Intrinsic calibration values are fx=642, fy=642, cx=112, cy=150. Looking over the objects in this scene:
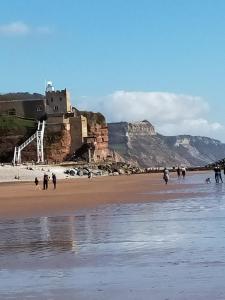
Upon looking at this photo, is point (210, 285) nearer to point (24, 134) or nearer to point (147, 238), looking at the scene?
point (147, 238)

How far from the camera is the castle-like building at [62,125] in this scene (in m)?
111

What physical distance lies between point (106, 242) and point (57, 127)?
330 ft

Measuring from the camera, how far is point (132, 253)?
11.6 meters

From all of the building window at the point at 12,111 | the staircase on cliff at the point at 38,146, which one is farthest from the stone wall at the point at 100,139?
the building window at the point at 12,111

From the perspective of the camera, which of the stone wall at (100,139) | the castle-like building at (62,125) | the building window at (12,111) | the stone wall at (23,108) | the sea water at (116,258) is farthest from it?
the building window at (12,111)

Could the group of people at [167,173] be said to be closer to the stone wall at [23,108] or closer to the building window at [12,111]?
the stone wall at [23,108]

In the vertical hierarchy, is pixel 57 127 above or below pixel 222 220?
above

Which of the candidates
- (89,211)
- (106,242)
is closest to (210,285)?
(106,242)

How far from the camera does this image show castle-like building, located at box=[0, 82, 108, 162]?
111062 mm

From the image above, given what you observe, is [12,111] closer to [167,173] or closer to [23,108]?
[23,108]

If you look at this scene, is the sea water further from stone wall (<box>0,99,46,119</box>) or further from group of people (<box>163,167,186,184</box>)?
stone wall (<box>0,99,46,119</box>)

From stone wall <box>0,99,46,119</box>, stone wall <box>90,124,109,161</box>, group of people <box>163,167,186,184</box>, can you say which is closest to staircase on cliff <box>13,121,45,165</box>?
stone wall <box>90,124,109,161</box>

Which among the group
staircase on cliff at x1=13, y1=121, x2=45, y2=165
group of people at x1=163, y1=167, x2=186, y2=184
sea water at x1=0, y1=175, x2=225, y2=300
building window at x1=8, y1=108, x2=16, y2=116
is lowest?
sea water at x1=0, y1=175, x2=225, y2=300

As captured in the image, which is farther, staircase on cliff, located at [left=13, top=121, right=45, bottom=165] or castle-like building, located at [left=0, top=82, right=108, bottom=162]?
Result: castle-like building, located at [left=0, top=82, right=108, bottom=162]
